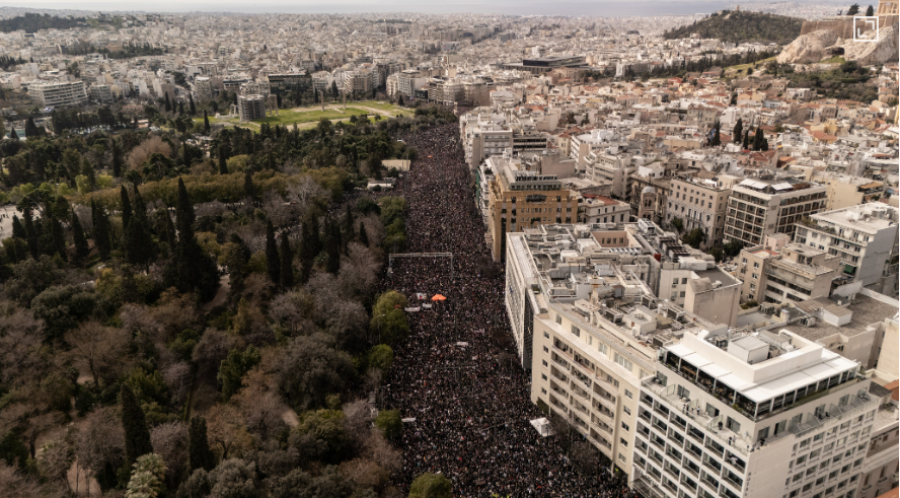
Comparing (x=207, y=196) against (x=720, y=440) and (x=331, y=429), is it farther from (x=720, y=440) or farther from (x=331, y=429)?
(x=720, y=440)

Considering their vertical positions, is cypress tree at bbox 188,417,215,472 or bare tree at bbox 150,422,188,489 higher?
cypress tree at bbox 188,417,215,472

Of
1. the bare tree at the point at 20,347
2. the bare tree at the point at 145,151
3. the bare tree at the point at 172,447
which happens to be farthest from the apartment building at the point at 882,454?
the bare tree at the point at 145,151

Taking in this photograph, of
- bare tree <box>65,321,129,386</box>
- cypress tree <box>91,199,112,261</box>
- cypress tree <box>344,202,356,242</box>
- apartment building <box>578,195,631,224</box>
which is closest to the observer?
bare tree <box>65,321,129,386</box>

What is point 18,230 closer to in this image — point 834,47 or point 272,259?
point 272,259

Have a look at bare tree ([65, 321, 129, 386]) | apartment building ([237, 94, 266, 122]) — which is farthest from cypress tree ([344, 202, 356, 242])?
apartment building ([237, 94, 266, 122])

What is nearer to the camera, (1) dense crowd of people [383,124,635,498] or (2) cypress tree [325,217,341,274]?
(1) dense crowd of people [383,124,635,498]

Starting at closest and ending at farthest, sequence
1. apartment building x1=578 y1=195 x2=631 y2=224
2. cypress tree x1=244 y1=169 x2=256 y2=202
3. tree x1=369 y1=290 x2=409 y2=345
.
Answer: tree x1=369 y1=290 x2=409 y2=345
apartment building x1=578 y1=195 x2=631 y2=224
cypress tree x1=244 y1=169 x2=256 y2=202

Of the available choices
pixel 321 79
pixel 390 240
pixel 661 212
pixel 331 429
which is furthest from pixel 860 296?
pixel 321 79

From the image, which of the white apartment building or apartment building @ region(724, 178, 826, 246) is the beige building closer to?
apartment building @ region(724, 178, 826, 246)

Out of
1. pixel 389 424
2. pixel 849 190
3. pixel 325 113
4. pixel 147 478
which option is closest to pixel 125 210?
pixel 147 478
